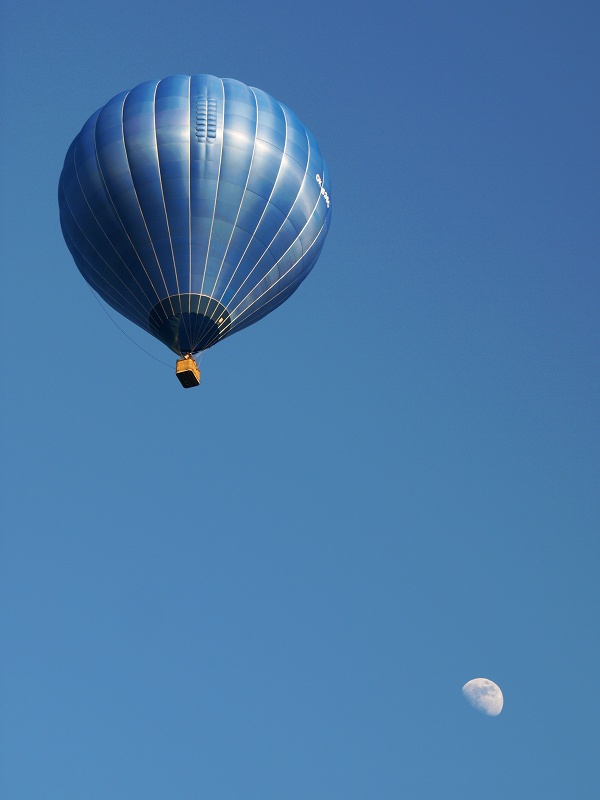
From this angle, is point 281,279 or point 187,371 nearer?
point 187,371

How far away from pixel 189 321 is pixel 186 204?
3315 mm

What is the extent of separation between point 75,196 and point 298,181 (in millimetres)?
6507

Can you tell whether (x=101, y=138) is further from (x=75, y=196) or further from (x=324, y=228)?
(x=324, y=228)

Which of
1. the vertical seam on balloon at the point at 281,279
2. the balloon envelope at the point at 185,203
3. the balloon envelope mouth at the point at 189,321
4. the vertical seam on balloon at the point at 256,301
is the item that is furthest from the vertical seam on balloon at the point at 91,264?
the vertical seam on balloon at the point at 281,279

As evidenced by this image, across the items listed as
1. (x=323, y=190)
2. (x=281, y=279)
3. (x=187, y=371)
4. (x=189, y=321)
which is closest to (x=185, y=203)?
(x=189, y=321)

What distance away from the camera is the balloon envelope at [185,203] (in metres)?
47.1

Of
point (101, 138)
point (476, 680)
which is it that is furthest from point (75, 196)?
point (476, 680)

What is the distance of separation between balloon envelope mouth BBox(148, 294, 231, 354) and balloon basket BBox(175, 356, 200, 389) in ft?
1.00

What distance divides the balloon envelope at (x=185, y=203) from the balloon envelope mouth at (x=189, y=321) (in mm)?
29

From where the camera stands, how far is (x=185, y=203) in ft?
154

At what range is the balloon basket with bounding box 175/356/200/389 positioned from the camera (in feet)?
156

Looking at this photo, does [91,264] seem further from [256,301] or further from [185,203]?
[256,301]

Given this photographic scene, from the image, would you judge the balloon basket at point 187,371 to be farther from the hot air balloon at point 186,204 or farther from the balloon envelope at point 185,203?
the balloon envelope at point 185,203

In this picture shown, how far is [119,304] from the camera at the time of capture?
1925 inches
